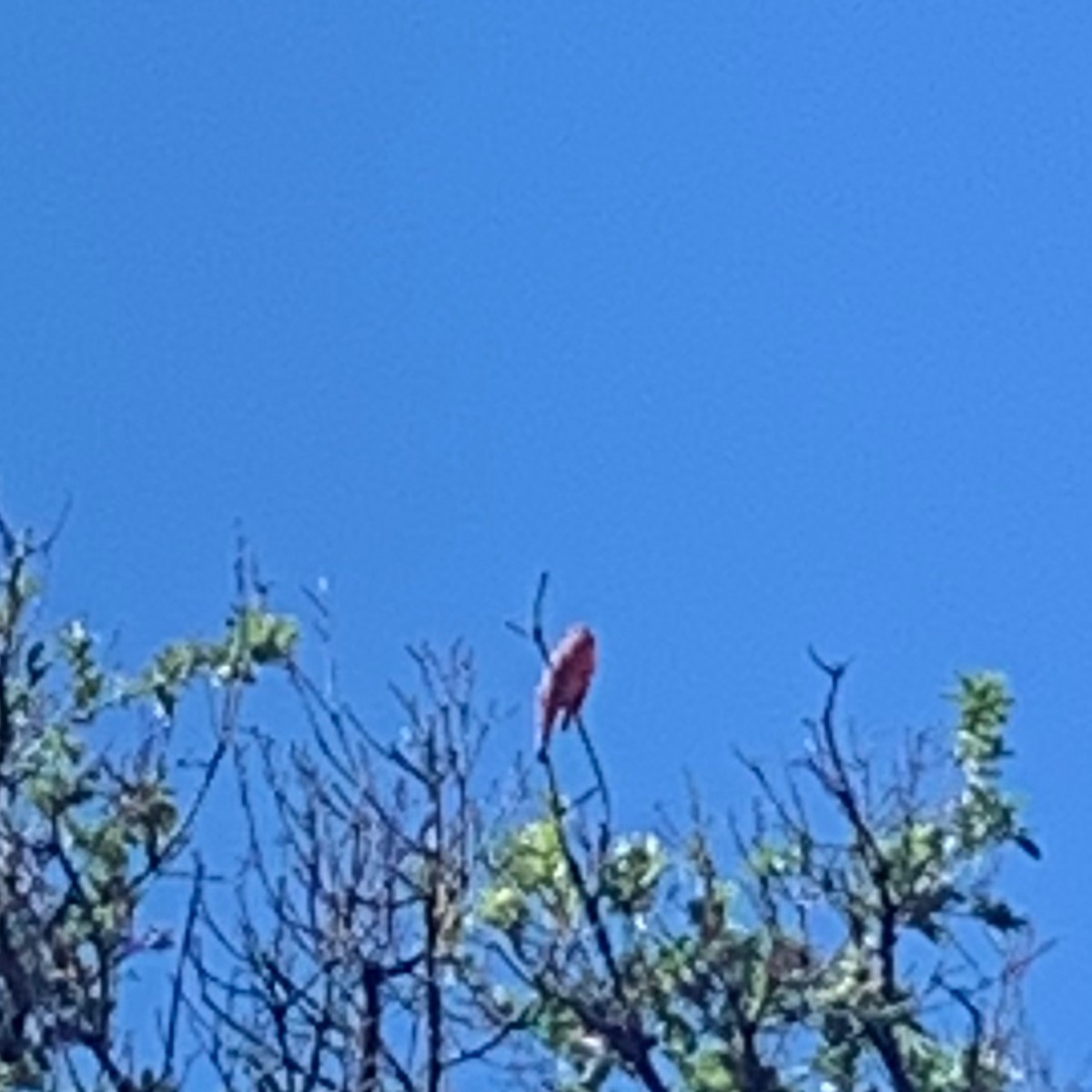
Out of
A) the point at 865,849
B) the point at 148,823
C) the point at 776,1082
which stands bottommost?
the point at 776,1082

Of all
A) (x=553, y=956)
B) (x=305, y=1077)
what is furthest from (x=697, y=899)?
(x=305, y=1077)

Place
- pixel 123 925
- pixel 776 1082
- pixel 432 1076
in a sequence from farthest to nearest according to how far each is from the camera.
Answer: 1. pixel 123 925
2. pixel 432 1076
3. pixel 776 1082

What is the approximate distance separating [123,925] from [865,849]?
1.76 meters

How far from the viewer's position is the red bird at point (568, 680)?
261 inches

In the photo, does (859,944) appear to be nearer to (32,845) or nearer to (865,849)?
(865,849)

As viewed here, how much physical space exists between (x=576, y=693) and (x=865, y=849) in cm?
79

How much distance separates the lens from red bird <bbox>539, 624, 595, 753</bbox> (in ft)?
21.7

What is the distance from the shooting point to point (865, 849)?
6.99 meters

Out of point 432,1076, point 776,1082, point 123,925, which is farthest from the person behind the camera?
point 123,925

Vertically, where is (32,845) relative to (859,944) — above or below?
above

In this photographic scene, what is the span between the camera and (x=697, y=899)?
6.80 metres

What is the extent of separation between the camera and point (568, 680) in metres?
6.64

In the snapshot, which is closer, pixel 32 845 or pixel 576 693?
pixel 576 693

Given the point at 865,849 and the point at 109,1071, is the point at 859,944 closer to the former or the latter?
the point at 865,849
